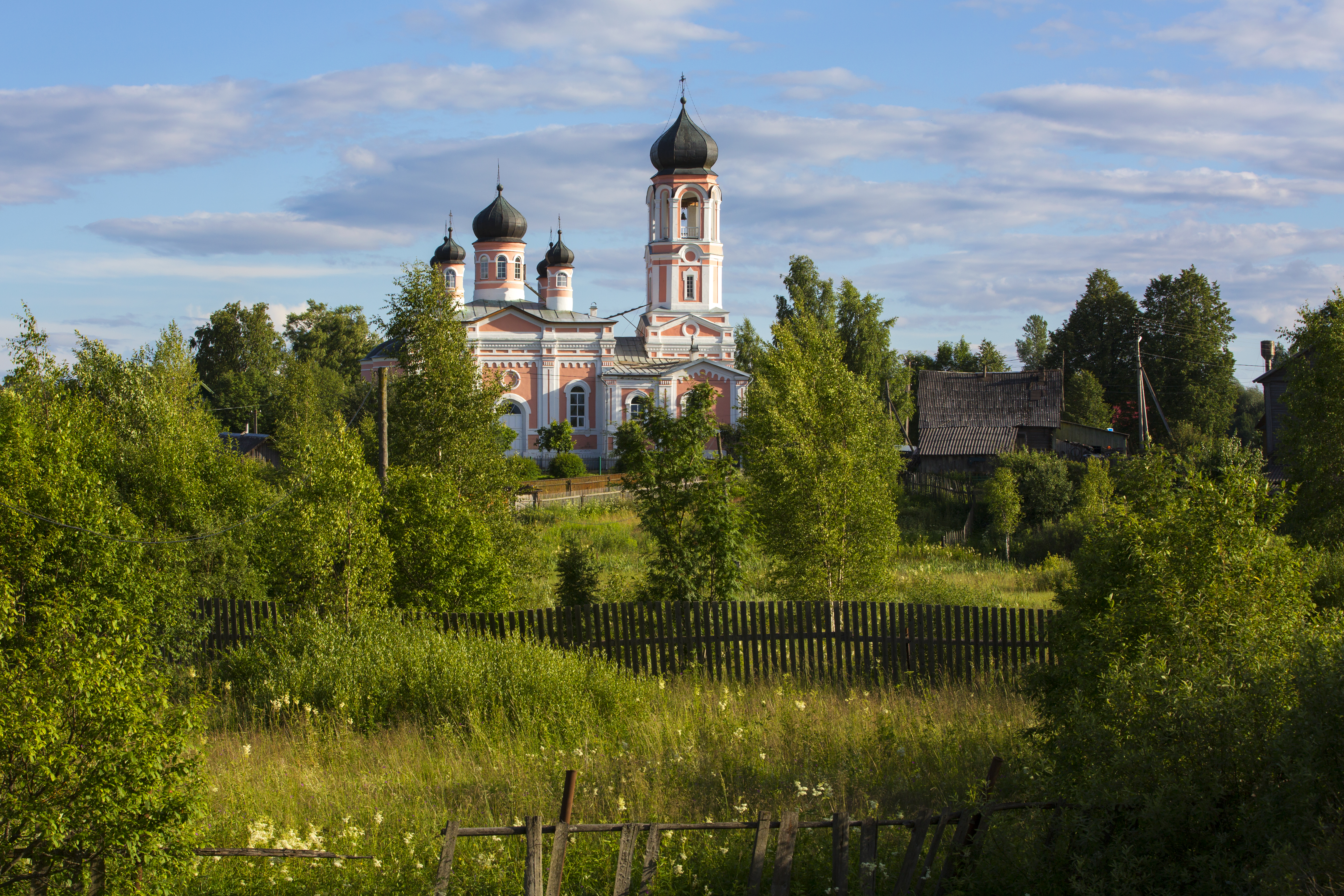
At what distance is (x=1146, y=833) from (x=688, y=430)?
27.0ft

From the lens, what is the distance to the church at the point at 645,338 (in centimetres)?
4759

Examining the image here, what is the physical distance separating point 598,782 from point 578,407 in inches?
1627

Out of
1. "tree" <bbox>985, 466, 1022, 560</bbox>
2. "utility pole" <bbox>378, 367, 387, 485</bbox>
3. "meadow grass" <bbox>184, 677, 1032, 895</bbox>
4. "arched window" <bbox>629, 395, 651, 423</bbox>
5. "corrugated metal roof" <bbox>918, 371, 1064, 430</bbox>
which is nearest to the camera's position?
"meadow grass" <bbox>184, 677, 1032, 895</bbox>

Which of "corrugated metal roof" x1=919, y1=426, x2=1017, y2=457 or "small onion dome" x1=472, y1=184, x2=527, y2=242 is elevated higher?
"small onion dome" x1=472, y1=184, x2=527, y2=242

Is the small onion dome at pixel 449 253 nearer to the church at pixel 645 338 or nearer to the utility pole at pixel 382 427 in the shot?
the church at pixel 645 338

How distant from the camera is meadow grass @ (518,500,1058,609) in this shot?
1590 cm

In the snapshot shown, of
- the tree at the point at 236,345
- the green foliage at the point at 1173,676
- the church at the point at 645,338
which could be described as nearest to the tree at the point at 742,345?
the church at the point at 645,338

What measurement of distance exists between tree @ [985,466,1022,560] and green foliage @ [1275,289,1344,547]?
38.8 ft

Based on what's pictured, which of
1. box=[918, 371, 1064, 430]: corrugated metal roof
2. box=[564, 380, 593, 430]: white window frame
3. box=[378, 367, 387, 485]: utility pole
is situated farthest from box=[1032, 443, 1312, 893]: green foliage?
box=[564, 380, 593, 430]: white window frame

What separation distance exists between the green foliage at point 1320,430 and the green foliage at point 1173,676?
30.0 ft

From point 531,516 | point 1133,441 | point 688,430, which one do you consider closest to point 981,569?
point 531,516

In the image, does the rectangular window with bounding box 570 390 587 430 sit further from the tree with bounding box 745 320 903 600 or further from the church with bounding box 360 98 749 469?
the tree with bounding box 745 320 903 600

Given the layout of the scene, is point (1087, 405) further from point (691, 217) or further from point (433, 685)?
point (433, 685)

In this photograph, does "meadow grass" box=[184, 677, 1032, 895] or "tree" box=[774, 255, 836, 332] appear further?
"tree" box=[774, 255, 836, 332]
